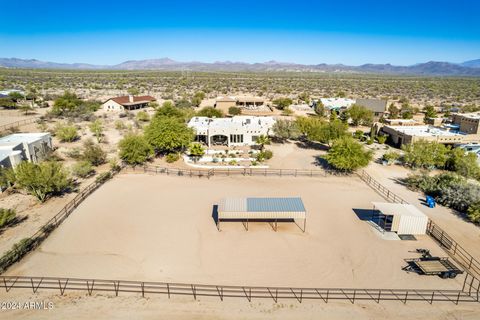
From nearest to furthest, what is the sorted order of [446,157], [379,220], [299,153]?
[379,220] → [446,157] → [299,153]

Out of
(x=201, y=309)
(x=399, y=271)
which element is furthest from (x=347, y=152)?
(x=201, y=309)

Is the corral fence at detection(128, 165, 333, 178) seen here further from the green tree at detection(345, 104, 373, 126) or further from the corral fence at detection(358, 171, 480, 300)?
the green tree at detection(345, 104, 373, 126)

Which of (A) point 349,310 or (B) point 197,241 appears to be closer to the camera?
(A) point 349,310

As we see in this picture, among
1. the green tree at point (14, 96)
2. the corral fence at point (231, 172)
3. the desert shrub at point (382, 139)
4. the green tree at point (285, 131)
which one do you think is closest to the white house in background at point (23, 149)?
the corral fence at point (231, 172)

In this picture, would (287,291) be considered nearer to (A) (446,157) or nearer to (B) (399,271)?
(B) (399,271)

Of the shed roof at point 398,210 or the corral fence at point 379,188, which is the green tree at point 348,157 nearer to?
the corral fence at point 379,188

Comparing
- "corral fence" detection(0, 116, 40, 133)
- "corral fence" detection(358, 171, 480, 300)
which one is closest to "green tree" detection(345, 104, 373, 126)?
"corral fence" detection(358, 171, 480, 300)
